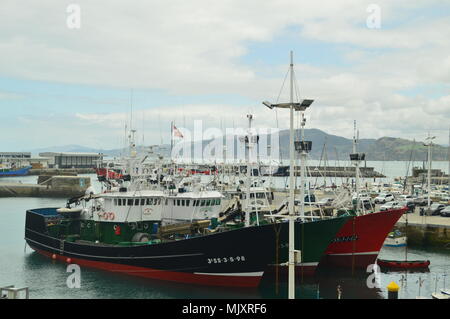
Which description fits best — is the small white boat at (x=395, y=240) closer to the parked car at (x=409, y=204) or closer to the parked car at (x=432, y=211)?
the parked car at (x=432, y=211)

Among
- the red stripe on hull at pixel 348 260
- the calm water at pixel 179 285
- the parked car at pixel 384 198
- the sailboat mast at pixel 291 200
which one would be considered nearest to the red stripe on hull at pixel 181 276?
the calm water at pixel 179 285

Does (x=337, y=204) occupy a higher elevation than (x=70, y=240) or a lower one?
higher

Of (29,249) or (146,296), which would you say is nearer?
(146,296)

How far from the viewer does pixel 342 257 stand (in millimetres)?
27672

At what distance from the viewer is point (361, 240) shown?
27.2m

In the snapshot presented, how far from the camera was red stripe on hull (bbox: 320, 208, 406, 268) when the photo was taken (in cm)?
2681

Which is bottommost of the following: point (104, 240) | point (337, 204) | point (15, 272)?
point (15, 272)

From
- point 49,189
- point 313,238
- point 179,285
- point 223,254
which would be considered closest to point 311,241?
point 313,238

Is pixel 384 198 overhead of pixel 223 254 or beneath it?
overhead

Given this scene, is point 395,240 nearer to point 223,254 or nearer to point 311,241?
point 311,241

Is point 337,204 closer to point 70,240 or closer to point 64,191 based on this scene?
point 70,240

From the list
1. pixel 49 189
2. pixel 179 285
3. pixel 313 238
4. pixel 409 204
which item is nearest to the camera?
pixel 313 238
